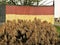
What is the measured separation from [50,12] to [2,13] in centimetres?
491

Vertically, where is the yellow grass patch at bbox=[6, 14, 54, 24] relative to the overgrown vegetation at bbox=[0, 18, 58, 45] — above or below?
below

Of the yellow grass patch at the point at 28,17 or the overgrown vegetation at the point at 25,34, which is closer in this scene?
the overgrown vegetation at the point at 25,34

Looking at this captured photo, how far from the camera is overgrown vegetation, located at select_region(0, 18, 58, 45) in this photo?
856 centimetres

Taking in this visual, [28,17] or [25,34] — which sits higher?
[25,34]

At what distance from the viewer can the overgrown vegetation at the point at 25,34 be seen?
8.56 m

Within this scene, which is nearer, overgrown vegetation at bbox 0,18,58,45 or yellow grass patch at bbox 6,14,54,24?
overgrown vegetation at bbox 0,18,58,45

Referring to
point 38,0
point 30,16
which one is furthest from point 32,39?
point 38,0

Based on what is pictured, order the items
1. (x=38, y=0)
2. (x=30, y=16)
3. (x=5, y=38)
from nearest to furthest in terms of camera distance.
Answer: (x=5, y=38), (x=30, y=16), (x=38, y=0)

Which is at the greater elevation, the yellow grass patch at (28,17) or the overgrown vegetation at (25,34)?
the overgrown vegetation at (25,34)

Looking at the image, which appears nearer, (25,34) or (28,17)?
(25,34)

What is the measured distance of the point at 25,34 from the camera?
872 centimetres

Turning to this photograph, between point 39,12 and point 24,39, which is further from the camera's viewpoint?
point 39,12

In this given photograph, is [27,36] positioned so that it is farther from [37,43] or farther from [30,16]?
[30,16]

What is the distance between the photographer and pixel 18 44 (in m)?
8.65
